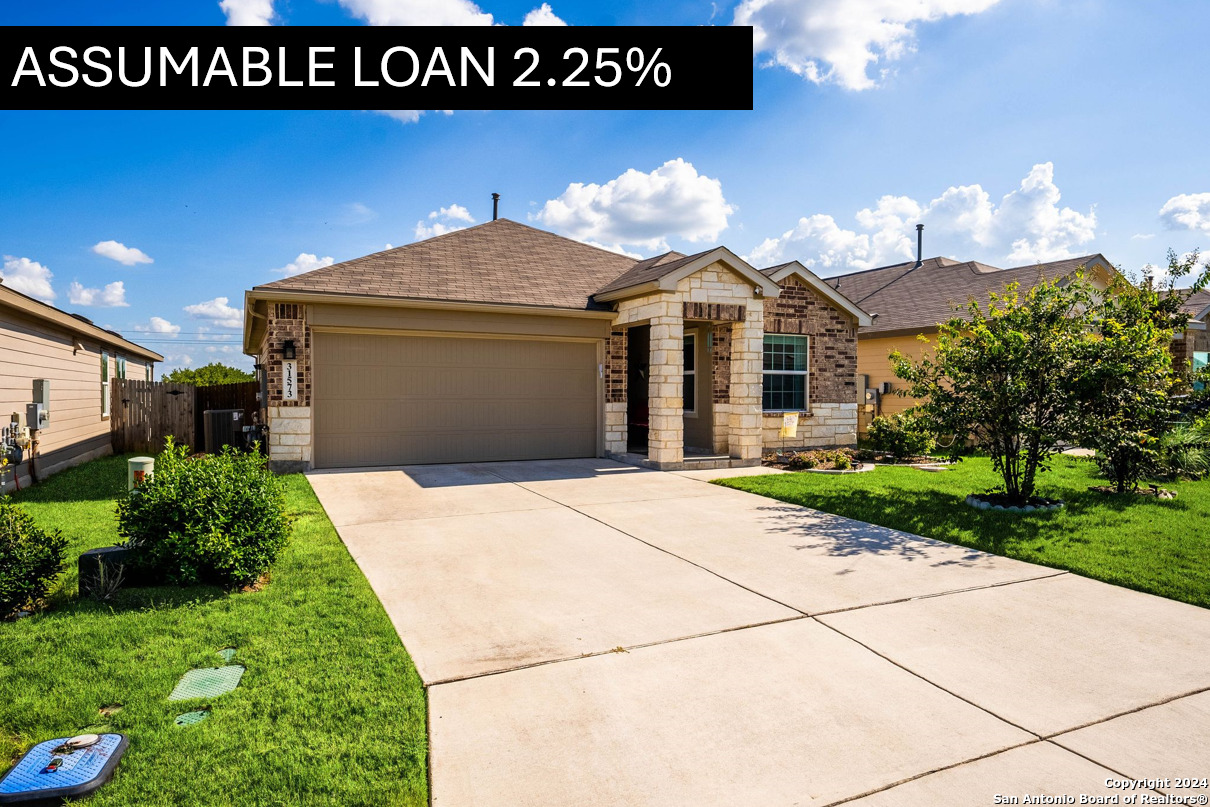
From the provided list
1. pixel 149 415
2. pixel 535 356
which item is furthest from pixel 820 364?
pixel 149 415

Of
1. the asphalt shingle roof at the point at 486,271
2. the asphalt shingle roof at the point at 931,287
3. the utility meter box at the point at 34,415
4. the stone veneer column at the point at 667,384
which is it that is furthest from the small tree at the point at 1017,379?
the utility meter box at the point at 34,415

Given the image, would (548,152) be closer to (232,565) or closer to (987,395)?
(987,395)

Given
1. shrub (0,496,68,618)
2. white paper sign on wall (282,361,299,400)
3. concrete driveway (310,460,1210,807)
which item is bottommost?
concrete driveway (310,460,1210,807)

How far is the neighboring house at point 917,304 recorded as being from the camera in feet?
56.6

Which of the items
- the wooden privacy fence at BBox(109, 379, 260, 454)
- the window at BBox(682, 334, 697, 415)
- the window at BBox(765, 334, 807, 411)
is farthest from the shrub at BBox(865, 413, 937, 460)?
the wooden privacy fence at BBox(109, 379, 260, 454)

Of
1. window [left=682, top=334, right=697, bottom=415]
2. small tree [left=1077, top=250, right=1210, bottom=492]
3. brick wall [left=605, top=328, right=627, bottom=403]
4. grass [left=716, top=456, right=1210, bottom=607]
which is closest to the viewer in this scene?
grass [left=716, top=456, right=1210, bottom=607]

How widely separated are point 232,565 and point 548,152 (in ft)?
32.3

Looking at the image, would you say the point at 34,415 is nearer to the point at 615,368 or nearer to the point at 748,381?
the point at 615,368

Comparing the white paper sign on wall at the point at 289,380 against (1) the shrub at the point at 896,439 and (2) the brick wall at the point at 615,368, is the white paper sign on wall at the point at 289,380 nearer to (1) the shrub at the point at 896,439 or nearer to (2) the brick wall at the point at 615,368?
(2) the brick wall at the point at 615,368

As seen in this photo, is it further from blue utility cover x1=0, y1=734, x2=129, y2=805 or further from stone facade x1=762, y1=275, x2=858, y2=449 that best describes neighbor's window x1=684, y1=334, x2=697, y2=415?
blue utility cover x1=0, y1=734, x2=129, y2=805

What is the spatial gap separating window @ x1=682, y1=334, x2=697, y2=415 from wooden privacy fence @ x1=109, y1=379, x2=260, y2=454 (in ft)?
32.7

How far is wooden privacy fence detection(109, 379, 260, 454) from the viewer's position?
15.9 meters

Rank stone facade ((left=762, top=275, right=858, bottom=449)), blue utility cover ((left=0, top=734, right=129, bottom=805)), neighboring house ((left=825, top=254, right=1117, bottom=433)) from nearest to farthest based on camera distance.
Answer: blue utility cover ((left=0, top=734, right=129, bottom=805))
stone facade ((left=762, top=275, right=858, bottom=449))
neighboring house ((left=825, top=254, right=1117, bottom=433))

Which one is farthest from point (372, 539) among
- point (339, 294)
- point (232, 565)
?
point (339, 294)
